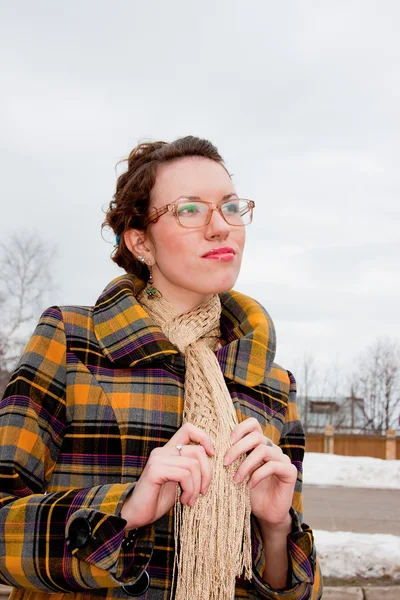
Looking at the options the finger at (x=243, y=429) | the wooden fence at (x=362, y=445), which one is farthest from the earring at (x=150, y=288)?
the wooden fence at (x=362, y=445)

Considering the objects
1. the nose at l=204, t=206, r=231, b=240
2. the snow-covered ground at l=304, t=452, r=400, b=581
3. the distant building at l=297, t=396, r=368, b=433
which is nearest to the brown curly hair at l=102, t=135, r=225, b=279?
the nose at l=204, t=206, r=231, b=240

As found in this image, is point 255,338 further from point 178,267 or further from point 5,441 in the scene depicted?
point 5,441

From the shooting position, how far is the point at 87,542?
144cm

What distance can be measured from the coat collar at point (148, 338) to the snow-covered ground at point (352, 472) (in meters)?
9.93

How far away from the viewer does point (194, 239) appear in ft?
6.24

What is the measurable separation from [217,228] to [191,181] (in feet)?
0.67

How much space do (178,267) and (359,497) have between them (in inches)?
350

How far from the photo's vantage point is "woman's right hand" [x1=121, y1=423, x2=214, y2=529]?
55.5 inches

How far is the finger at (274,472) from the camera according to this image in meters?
1.53

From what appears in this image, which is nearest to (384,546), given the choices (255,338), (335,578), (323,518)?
(335,578)

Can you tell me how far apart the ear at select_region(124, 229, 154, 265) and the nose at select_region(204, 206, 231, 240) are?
0.96 feet

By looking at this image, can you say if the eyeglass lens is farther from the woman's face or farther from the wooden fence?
the wooden fence

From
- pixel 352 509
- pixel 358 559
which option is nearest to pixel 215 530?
pixel 358 559

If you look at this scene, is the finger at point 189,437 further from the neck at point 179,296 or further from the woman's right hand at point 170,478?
the neck at point 179,296
